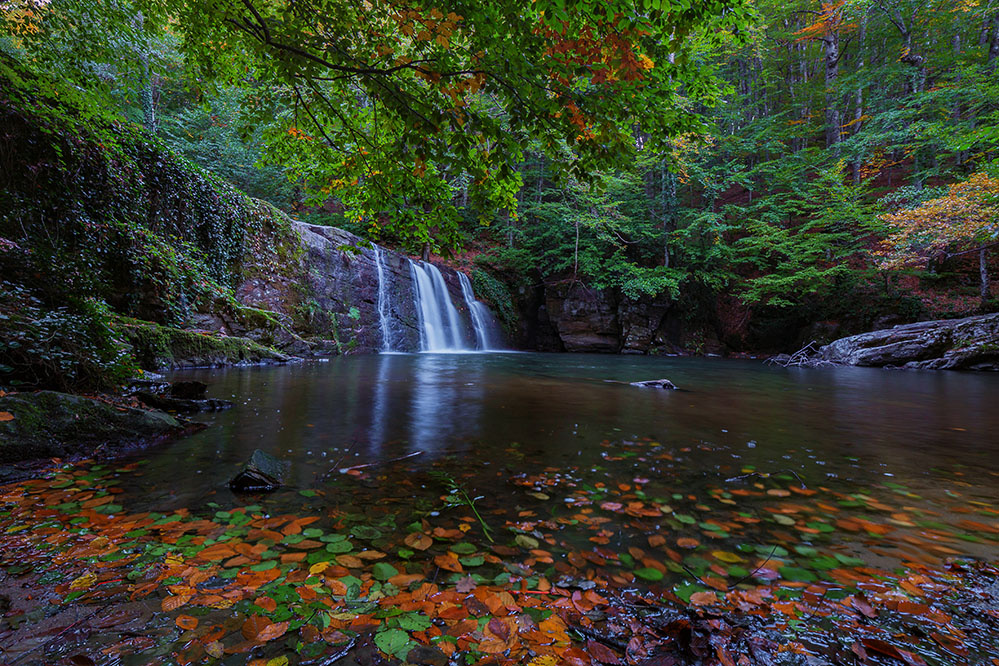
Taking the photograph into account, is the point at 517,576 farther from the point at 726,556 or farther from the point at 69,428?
the point at 69,428

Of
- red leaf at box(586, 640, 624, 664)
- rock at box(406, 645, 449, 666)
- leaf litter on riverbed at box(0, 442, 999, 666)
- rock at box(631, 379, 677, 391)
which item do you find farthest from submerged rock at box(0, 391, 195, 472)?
rock at box(631, 379, 677, 391)

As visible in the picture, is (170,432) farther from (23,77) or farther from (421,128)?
(23,77)

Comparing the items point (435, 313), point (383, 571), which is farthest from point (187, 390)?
point (435, 313)

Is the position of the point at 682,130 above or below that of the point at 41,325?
above

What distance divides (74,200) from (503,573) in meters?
9.63

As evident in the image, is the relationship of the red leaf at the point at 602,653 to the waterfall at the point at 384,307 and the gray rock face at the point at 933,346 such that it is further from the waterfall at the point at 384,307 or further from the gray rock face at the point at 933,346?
the gray rock face at the point at 933,346

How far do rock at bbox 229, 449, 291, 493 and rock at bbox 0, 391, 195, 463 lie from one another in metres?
1.39

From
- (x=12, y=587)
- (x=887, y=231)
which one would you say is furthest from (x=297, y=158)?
(x=887, y=231)

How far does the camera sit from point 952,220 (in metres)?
12.4

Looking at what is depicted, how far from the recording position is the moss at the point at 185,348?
752cm

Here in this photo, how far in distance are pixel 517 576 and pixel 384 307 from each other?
16161 mm

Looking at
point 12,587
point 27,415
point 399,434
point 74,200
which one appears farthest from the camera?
point 74,200

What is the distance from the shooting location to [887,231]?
50.1 feet

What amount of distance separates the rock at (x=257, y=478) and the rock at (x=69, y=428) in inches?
54.9
